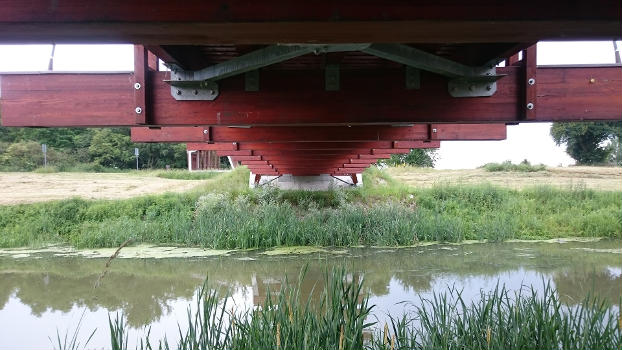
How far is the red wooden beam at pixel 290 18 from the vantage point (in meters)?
1.73

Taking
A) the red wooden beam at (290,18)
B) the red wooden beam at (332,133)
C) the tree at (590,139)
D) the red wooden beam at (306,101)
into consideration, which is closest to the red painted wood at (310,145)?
the red wooden beam at (332,133)

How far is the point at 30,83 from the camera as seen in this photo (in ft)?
14.8

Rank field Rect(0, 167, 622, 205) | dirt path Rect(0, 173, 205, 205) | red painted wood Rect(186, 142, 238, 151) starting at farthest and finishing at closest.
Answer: field Rect(0, 167, 622, 205) < dirt path Rect(0, 173, 205, 205) < red painted wood Rect(186, 142, 238, 151)

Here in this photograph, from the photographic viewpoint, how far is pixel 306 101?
452 cm

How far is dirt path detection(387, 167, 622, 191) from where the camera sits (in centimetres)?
2025

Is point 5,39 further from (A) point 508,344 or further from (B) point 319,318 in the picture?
(A) point 508,344

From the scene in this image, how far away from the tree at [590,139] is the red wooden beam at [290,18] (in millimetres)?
35290

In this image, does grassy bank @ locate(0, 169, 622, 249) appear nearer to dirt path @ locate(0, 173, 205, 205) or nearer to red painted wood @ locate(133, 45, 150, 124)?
dirt path @ locate(0, 173, 205, 205)

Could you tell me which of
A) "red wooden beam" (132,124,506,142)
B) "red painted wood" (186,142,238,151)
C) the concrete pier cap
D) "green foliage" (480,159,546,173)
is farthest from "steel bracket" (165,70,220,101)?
"green foliage" (480,159,546,173)

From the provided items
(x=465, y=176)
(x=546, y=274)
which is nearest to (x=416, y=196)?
(x=465, y=176)

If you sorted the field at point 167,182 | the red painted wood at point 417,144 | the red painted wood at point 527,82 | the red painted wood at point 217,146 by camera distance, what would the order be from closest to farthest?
1. the red painted wood at point 527,82
2. the red painted wood at point 217,146
3. the red painted wood at point 417,144
4. the field at point 167,182

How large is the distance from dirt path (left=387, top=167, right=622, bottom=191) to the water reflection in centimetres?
980

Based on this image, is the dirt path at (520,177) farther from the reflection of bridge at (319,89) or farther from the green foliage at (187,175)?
the reflection of bridge at (319,89)

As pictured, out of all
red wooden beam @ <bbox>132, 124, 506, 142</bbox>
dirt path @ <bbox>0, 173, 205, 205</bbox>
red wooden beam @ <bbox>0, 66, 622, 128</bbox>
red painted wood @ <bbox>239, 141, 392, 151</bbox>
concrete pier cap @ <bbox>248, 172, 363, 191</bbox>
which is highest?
red wooden beam @ <bbox>0, 66, 622, 128</bbox>
